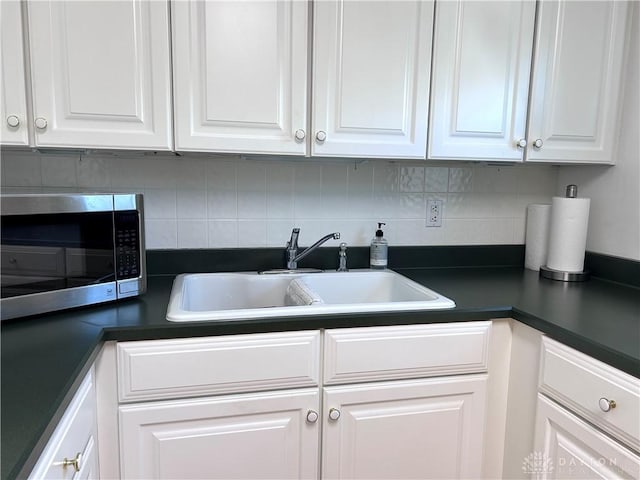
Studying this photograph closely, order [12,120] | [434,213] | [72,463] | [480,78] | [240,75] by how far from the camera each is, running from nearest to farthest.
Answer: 1. [72,463]
2. [12,120]
3. [240,75]
4. [480,78]
5. [434,213]

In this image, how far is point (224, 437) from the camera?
3.93ft

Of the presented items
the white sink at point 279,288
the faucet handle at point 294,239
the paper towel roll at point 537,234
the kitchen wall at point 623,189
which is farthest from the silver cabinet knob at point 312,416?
the kitchen wall at point 623,189

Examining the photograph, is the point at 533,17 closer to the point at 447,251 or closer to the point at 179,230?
the point at 447,251

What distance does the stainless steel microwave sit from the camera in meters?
1.12

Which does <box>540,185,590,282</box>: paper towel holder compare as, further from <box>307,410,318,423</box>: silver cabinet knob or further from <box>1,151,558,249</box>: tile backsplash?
<box>307,410,318,423</box>: silver cabinet knob

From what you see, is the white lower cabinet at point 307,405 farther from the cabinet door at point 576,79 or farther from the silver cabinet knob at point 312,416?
the cabinet door at point 576,79

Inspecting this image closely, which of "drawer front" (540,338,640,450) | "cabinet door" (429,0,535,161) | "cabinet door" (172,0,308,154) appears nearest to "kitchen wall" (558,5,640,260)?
"cabinet door" (429,0,535,161)

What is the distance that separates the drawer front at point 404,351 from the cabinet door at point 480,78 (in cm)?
61

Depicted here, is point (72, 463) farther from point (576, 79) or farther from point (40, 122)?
point (576, 79)

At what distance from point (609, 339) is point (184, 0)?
147cm

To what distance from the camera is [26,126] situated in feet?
4.10

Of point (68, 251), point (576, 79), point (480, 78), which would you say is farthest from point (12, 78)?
point (576, 79)

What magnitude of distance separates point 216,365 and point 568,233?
136 centimetres

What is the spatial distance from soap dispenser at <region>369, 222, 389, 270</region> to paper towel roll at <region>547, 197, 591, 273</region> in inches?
25.6
